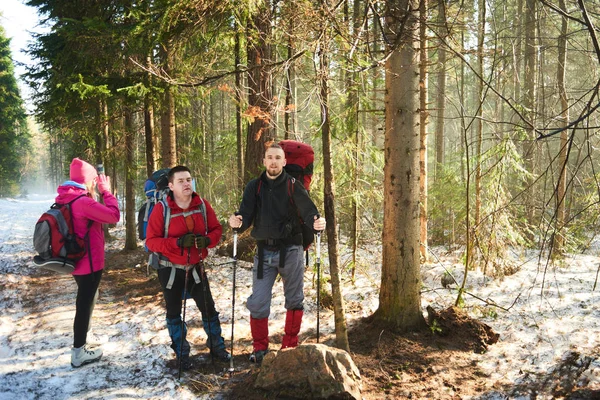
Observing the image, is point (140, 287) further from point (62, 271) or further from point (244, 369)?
point (244, 369)

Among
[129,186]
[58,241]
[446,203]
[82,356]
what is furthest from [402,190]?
[129,186]

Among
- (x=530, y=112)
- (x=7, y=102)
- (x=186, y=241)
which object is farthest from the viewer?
(x=7, y=102)

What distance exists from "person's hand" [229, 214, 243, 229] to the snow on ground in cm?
173

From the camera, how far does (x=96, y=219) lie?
14.3 ft

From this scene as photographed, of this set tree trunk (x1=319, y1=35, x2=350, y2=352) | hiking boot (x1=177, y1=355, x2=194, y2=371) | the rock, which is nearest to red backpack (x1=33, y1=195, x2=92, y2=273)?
hiking boot (x1=177, y1=355, x2=194, y2=371)

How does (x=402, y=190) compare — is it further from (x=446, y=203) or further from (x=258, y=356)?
(x=446, y=203)

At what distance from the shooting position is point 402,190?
468cm

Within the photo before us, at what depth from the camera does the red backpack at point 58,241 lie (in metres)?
4.11

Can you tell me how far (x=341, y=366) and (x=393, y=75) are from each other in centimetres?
349

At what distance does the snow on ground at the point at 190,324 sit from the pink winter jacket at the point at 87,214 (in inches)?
49.5

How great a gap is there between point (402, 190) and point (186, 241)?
268cm

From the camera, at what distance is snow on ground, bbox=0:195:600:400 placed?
4.05 meters

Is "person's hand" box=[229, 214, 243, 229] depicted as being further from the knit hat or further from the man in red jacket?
the knit hat

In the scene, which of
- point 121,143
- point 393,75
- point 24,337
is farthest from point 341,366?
point 121,143
